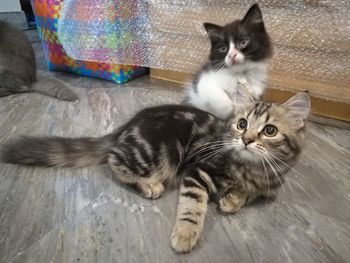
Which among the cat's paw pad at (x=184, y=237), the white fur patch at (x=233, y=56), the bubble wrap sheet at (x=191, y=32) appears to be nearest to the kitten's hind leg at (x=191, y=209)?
the cat's paw pad at (x=184, y=237)

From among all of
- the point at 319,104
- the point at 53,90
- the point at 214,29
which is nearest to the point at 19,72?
the point at 53,90

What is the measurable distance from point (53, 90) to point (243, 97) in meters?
1.50

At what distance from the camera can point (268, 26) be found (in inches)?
71.5

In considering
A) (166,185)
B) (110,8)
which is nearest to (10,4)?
(110,8)

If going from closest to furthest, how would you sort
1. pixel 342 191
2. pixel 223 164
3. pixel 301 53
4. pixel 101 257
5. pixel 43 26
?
pixel 101 257 < pixel 223 164 < pixel 342 191 < pixel 301 53 < pixel 43 26

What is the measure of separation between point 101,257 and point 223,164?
540 millimetres

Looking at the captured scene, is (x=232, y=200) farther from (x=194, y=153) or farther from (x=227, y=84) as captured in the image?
(x=227, y=84)

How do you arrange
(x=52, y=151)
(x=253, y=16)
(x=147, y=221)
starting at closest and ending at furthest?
(x=147, y=221), (x=52, y=151), (x=253, y=16)

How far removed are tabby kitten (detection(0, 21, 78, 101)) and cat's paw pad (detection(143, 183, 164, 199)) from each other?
3.88 feet

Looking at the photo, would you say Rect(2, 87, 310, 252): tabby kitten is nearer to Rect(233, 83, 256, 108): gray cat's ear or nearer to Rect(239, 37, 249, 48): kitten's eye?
Rect(233, 83, 256, 108): gray cat's ear

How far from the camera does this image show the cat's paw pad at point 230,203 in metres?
1.06

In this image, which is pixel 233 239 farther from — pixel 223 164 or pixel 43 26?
pixel 43 26

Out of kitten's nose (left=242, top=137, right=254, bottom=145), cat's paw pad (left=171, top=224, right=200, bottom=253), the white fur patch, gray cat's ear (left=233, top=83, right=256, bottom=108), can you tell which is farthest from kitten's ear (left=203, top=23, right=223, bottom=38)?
cat's paw pad (left=171, top=224, right=200, bottom=253)

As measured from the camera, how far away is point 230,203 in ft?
3.49
